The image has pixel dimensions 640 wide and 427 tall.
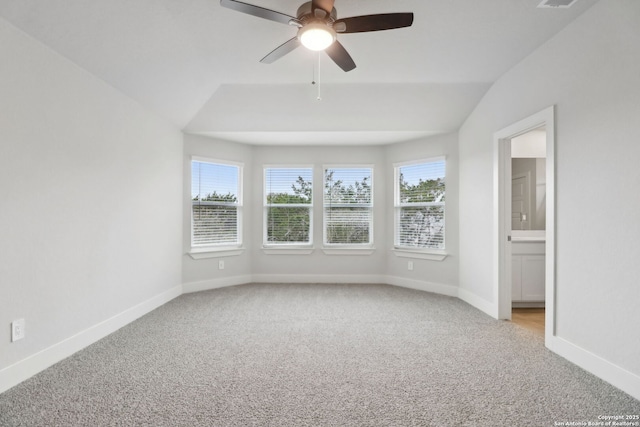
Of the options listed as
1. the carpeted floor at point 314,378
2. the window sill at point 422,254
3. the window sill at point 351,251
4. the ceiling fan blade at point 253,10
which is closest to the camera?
the carpeted floor at point 314,378

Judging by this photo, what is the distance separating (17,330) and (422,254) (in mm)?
4550

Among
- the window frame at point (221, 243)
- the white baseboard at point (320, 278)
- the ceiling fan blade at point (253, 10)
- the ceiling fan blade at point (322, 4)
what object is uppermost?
the ceiling fan blade at point (322, 4)

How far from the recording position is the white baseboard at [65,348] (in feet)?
7.08

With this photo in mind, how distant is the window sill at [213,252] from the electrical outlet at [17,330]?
2479 mm

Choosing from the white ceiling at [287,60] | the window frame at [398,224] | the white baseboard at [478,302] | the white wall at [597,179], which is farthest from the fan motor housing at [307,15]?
the white baseboard at [478,302]

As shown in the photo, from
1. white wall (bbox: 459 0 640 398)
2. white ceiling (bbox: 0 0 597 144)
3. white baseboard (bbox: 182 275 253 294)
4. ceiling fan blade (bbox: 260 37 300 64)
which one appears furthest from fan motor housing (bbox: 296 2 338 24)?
white baseboard (bbox: 182 275 253 294)

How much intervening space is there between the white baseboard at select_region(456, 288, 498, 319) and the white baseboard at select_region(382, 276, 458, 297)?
112mm

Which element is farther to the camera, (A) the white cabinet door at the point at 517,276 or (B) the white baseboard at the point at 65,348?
(A) the white cabinet door at the point at 517,276

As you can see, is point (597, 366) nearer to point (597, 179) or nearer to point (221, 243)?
point (597, 179)

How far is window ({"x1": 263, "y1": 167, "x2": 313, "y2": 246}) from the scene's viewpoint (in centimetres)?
549

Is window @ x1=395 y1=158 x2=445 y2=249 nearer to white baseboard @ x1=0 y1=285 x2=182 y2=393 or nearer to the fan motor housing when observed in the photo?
the fan motor housing

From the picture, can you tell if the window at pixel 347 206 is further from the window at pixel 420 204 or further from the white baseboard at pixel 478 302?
the white baseboard at pixel 478 302

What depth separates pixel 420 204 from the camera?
5020 millimetres

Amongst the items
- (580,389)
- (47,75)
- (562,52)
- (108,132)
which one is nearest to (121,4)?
(47,75)
